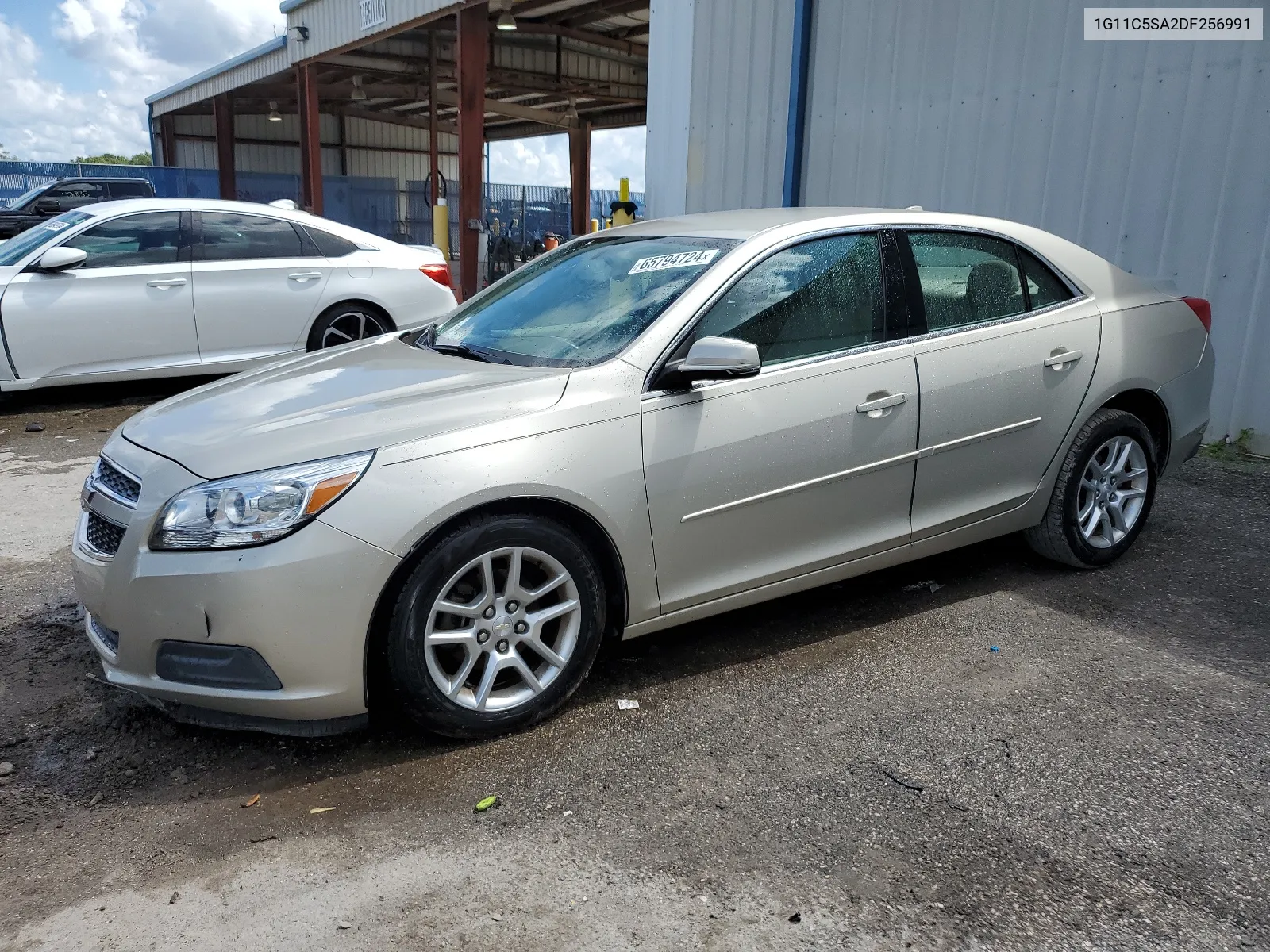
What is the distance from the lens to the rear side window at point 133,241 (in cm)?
752

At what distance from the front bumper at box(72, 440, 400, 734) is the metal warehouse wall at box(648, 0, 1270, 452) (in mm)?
5855

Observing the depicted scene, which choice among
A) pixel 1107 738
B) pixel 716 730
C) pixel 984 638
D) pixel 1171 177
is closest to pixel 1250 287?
pixel 1171 177

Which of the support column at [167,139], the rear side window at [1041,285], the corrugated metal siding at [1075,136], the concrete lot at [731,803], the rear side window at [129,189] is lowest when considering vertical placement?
the concrete lot at [731,803]

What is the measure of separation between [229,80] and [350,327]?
21.4 m

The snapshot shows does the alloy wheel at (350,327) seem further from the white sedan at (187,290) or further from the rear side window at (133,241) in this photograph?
the rear side window at (133,241)

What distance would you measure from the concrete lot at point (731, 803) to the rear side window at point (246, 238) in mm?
4533

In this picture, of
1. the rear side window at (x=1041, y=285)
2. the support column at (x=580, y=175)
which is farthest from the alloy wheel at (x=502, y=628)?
the support column at (x=580, y=175)

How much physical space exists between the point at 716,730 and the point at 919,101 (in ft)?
21.0

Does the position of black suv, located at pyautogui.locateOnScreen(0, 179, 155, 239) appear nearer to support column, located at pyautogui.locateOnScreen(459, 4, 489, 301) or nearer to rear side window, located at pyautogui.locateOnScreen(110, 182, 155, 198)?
rear side window, located at pyautogui.locateOnScreen(110, 182, 155, 198)

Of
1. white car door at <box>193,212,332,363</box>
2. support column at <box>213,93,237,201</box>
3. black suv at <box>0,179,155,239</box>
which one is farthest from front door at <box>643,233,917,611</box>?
support column at <box>213,93,237,201</box>

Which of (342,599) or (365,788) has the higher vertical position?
(342,599)

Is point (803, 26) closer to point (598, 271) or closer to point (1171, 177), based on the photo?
point (1171, 177)

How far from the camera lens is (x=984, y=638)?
12.8 feet

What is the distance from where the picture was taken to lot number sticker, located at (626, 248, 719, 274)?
358 cm
